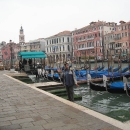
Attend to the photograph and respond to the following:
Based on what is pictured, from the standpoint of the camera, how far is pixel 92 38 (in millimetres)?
47125

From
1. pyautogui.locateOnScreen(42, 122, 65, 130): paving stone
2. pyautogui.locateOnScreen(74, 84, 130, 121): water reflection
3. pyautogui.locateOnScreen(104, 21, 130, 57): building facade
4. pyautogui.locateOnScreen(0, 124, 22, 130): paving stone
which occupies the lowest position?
pyautogui.locateOnScreen(74, 84, 130, 121): water reflection

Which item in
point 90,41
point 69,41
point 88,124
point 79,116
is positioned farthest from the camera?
point 69,41

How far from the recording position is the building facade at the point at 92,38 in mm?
45094

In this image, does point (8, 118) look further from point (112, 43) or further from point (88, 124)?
point (112, 43)

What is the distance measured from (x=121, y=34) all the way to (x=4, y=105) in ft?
125

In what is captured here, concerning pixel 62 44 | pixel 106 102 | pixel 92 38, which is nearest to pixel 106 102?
pixel 106 102

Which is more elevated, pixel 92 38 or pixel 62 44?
pixel 92 38

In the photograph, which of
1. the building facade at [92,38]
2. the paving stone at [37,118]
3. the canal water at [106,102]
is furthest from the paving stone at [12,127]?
the building facade at [92,38]

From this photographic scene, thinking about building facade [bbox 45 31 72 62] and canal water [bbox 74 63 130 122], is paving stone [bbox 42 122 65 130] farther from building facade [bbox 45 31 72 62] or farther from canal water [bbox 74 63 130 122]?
building facade [bbox 45 31 72 62]

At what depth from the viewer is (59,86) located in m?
9.57

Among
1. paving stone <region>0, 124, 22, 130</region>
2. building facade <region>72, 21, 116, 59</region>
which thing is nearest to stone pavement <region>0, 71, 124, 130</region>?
paving stone <region>0, 124, 22, 130</region>

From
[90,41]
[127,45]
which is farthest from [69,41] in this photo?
[127,45]

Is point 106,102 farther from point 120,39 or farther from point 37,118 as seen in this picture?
point 120,39

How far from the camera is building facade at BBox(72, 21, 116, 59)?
148 feet
